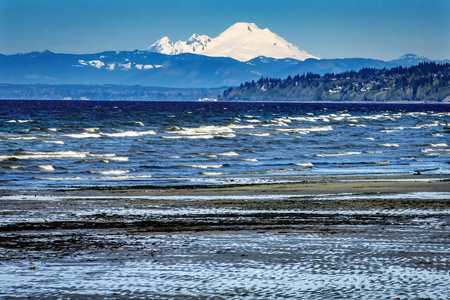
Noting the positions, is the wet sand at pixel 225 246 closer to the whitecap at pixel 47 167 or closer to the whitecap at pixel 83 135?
the whitecap at pixel 47 167

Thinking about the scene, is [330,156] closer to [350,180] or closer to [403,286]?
[350,180]

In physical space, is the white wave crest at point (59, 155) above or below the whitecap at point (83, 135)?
above

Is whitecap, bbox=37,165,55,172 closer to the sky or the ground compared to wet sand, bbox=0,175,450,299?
closer to the ground

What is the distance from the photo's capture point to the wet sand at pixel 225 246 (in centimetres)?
1002

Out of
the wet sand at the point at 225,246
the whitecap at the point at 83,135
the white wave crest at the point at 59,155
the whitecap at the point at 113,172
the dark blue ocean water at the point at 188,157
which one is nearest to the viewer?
the wet sand at the point at 225,246

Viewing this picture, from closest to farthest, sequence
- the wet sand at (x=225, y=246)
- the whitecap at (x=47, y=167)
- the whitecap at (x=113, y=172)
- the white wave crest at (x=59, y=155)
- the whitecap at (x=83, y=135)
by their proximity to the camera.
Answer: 1. the wet sand at (x=225, y=246)
2. the whitecap at (x=113, y=172)
3. the whitecap at (x=47, y=167)
4. the white wave crest at (x=59, y=155)
5. the whitecap at (x=83, y=135)

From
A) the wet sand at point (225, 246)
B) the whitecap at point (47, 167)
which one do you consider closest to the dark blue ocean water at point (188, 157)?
the whitecap at point (47, 167)

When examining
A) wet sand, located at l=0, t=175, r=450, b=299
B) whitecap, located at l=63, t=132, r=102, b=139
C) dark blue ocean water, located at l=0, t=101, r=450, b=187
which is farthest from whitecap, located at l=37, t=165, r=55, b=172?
whitecap, located at l=63, t=132, r=102, b=139

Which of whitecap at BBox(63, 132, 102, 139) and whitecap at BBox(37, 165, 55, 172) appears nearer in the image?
whitecap at BBox(37, 165, 55, 172)

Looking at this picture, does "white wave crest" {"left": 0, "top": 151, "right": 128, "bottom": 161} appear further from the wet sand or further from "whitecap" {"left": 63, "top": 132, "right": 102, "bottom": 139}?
the wet sand

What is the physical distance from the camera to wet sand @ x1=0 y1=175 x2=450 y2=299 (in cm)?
1002

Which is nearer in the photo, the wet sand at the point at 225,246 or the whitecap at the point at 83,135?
the wet sand at the point at 225,246

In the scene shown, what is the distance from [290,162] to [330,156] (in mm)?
5974

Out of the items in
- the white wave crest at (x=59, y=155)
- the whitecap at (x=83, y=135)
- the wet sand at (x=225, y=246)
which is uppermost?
the wet sand at (x=225, y=246)
